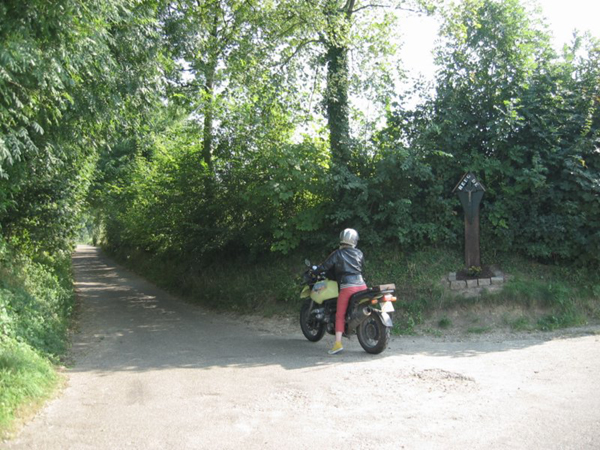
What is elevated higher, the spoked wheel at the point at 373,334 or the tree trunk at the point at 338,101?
the tree trunk at the point at 338,101

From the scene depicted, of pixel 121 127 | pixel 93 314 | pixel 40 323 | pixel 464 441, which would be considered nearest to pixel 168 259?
pixel 93 314

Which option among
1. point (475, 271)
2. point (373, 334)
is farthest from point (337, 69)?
point (373, 334)

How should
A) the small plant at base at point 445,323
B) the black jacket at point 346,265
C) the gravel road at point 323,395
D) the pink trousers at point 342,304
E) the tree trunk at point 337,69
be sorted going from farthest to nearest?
the tree trunk at point 337,69 < the small plant at base at point 445,323 < the black jacket at point 346,265 < the pink trousers at point 342,304 < the gravel road at point 323,395

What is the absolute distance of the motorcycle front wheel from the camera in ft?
27.7

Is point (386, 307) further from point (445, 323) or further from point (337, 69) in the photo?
point (337, 69)

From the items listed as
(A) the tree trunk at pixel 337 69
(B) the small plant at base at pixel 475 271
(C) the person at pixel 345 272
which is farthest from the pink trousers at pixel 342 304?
(A) the tree trunk at pixel 337 69

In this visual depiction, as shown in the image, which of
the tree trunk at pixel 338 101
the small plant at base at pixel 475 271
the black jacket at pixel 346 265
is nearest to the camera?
the black jacket at pixel 346 265

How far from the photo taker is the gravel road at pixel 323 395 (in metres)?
4.26

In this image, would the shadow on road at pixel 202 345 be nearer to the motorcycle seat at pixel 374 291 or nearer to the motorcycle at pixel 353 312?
the motorcycle at pixel 353 312

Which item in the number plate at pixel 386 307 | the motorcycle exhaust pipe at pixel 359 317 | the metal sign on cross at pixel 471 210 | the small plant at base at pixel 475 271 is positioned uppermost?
the metal sign on cross at pixel 471 210

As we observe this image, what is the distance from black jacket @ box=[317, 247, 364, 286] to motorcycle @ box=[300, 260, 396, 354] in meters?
0.27

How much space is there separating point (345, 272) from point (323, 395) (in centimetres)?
266

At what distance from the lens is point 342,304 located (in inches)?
306

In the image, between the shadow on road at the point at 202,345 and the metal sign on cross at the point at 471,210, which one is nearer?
the shadow on road at the point at 202,345
